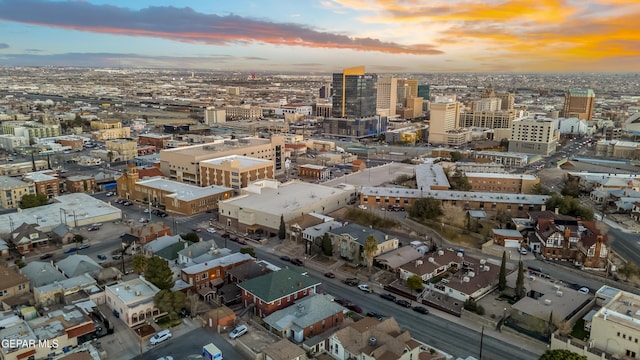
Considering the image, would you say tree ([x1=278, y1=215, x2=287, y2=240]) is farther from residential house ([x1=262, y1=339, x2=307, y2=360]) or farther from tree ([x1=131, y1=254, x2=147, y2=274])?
residential house ([x1=262, y1=339, x2=307, y2=360])

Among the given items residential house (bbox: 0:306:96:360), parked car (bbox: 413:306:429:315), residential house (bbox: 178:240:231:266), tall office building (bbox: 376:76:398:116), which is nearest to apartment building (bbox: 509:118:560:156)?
tall office building (bbox: 376:76:398:116)

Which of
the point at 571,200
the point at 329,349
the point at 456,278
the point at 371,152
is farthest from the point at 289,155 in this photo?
the point at 329,349

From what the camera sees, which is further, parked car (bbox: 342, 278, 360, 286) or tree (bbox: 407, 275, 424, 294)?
parked car (bbox: 342, 278, 360, 286)

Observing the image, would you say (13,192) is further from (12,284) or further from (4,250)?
(12,284)

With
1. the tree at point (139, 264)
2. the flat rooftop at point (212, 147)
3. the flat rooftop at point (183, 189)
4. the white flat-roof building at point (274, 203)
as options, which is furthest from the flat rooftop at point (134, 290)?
the flat rooftop at point (212, 147)

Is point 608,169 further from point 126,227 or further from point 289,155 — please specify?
point 126,227

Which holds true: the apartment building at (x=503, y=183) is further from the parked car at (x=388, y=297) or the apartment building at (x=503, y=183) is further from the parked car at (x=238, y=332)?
the parked car at (x=238, y=332)

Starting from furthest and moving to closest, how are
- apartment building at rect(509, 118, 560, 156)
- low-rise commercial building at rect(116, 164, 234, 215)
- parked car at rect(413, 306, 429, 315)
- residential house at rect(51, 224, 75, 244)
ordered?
apartment building at rect(509, 118, 560, 156) < low-rise commercial building at rect(116, 164, 234, 215) < residential house at rect(51, 224, 75, 244) < parked car at rect(413, 306, 429, 315)
